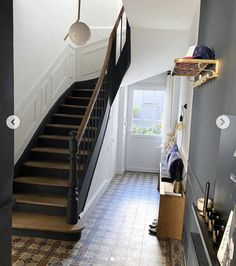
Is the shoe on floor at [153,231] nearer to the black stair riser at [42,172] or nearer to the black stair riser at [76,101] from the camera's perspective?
the black stair riser at [42,172]

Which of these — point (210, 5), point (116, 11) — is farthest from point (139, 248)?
point (116, 11)

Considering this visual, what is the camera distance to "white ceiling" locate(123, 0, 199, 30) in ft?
10.4

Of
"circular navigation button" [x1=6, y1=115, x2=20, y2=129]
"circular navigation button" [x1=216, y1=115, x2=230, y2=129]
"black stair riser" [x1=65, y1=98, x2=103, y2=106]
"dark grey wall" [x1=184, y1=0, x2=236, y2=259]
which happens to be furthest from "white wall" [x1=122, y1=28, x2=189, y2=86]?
"circular navigation button" [x1=6, y1=115, x2=20, y2=129]

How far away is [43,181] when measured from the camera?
4.03 meters

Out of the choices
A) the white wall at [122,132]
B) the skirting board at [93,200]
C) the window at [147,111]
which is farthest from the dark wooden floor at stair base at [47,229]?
the window at [147,111]

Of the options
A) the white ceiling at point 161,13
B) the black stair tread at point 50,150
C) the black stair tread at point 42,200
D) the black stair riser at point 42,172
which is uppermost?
the white ceiling at point 161,13

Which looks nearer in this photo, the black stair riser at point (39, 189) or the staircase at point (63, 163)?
the staircase at point (63, 163)

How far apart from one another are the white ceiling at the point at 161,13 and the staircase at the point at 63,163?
608 millimetres

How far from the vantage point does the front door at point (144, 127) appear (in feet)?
23.8

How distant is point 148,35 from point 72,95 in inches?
87.9

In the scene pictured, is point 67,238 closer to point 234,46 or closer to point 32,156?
point 32,156

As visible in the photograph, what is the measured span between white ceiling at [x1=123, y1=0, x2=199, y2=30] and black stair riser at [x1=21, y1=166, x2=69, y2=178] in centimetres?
236

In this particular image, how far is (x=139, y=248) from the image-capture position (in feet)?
10.8

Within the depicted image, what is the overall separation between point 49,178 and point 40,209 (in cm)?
60
